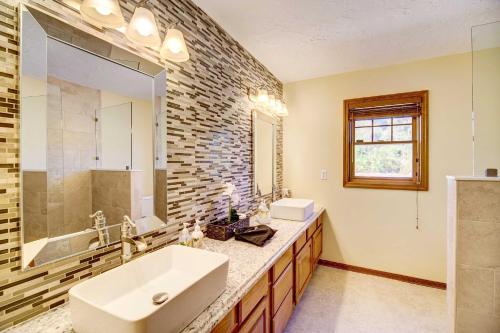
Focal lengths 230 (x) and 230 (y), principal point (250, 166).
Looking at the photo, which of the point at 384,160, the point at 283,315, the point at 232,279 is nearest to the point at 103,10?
the point at 232,279

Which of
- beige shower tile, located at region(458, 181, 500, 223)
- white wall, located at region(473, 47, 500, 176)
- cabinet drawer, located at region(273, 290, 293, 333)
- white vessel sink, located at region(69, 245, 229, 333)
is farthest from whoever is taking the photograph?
white wall, located at region(473, 47, 500, 176)

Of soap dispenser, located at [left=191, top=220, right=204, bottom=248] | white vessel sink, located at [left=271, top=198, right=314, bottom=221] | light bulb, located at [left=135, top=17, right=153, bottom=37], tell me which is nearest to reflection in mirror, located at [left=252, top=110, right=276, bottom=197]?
white vessel sink, located at [left=271, top=198, right=314, bottom=221]

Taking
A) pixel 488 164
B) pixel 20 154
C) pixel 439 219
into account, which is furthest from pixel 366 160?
pixel 20 154

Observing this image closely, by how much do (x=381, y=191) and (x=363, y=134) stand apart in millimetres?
722

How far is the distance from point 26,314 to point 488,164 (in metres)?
2.72

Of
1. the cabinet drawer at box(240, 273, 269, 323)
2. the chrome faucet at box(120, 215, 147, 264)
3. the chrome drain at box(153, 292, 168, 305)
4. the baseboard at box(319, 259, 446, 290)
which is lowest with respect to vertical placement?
the baseboard at box(319, 259, 446, 290)

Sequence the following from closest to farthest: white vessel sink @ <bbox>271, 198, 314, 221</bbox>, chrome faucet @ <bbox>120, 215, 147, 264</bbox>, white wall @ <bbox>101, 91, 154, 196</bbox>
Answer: chrome faucet @ <bbox>120, 215, 147, 264</bbox> < white wall @ <bbox>101, 91, 154, 196</bbox> < white vessel sink @ <bbox>271, 198, 314, 221</bbox>

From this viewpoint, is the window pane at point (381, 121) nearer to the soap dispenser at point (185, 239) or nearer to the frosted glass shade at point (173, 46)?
the frosted glass shade at point (173, 46)

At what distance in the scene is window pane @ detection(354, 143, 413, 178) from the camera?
8.75 feet

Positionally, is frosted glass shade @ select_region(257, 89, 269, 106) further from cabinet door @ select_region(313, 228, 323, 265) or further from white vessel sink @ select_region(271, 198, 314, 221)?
cabinet door @ select_region(313, 228, 323, 265)

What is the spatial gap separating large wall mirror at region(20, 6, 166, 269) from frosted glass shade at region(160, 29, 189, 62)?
10cm

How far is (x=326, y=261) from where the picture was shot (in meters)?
2.97

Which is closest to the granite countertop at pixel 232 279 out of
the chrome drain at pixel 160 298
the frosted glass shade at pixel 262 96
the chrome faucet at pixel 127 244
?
the chrome drain at pixel 160 298

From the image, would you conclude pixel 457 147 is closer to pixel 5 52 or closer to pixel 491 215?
pixel 491 215
